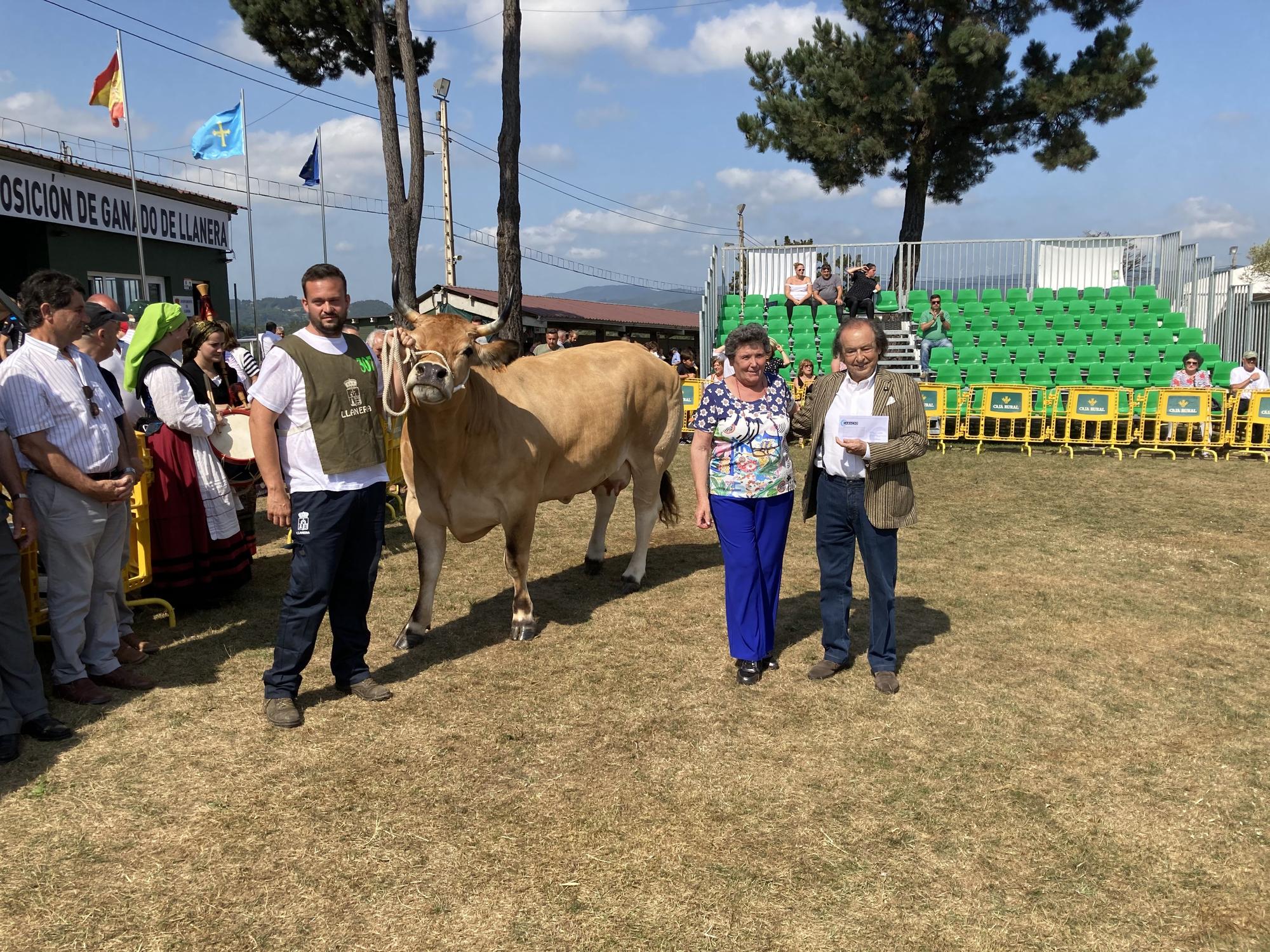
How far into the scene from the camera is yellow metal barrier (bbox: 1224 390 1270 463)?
12578mm

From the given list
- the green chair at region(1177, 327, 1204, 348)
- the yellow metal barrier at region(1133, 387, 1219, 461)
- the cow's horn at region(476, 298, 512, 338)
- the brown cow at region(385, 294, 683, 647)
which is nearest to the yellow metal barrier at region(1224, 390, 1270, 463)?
the yellow metal barrier at region(1133, 387, 1219, 461)

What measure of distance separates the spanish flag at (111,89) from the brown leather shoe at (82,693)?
1427cm

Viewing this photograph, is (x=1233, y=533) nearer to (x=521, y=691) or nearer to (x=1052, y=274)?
(x=521, y=691)

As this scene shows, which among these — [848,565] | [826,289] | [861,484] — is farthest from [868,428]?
[826,289]

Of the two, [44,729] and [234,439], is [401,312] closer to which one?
[234,439]

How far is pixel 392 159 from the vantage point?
1557 centimetres

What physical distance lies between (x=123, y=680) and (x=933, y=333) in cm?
1587

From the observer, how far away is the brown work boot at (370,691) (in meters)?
4.59

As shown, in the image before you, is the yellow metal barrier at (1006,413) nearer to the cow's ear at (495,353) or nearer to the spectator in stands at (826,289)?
the spectator in stands at (826,289)

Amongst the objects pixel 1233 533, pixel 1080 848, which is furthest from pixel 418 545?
pixel 1233 533

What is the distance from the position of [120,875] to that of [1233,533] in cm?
870

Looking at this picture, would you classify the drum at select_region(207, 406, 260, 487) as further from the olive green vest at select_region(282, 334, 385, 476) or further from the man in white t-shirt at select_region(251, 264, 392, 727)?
the olive green vest at select_region(282, 334, 385, 476)

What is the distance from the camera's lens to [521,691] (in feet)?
15.6

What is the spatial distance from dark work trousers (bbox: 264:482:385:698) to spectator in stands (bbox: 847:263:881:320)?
1467cm
